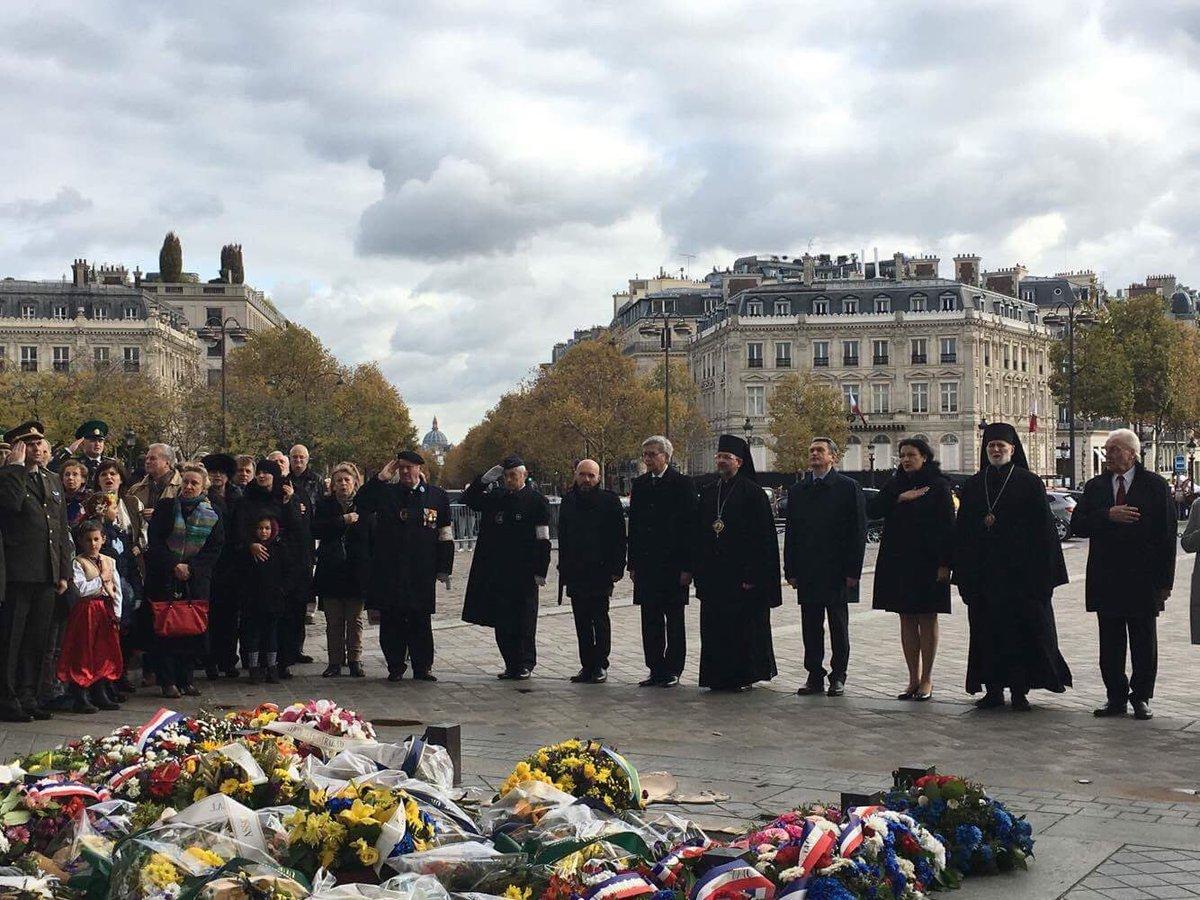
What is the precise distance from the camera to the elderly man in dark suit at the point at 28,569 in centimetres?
1100

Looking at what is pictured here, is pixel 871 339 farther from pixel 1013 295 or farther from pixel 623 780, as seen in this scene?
pixel 623 780

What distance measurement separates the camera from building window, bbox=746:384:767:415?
376ft

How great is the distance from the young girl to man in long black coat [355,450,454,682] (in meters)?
2.40

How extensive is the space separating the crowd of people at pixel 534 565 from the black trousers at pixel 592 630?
0.08ft

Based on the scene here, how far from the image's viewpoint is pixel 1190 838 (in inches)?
278

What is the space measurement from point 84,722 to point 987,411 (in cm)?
10838

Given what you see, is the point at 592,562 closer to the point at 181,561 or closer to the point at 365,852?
the point at 181,561

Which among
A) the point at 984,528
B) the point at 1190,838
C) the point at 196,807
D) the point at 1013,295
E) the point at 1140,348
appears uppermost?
the point at 1013,295

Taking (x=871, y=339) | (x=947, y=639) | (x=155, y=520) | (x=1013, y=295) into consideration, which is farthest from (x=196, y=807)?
(x=1013, y=295)

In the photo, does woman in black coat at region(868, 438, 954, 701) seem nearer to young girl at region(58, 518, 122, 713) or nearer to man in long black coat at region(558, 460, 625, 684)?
man in long black coat at region(558, 460, 625, 684)

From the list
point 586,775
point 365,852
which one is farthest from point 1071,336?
point 365,852

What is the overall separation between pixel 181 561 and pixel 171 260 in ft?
485

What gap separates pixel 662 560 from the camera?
12.9m

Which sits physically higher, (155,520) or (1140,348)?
(1140,348)
